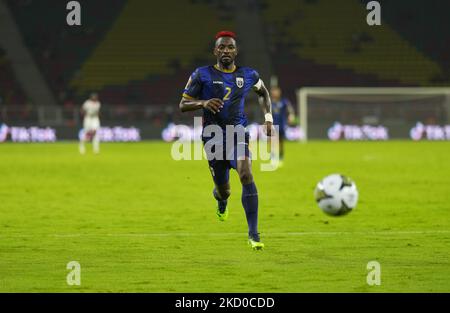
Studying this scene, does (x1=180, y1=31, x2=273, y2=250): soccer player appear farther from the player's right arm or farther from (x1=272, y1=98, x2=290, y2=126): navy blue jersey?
(x1=272, y1=98, x2=290, y2=126): navy blue jersey

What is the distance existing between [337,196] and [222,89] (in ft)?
5.91

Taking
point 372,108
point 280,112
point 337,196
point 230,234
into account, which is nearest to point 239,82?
point 337,196

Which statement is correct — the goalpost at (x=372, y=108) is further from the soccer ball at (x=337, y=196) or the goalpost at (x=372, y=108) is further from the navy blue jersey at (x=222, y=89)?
the soccer ball at (x=337, y=196)

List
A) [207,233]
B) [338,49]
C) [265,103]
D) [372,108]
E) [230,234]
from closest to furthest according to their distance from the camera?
1. [265,103]
2. [230,234]
3. [207,233]
4. [372,108]
5. [338,49]

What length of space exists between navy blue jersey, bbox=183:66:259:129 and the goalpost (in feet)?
104

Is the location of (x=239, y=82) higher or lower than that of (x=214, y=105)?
higher

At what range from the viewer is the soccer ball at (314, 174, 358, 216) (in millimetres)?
10539

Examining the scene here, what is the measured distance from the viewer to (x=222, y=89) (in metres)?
10.9

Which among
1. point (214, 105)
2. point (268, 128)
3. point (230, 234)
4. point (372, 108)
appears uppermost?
point (372, 108)

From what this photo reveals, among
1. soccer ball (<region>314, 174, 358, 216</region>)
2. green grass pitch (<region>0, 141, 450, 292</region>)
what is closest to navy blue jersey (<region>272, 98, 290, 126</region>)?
green grass pitch (<region>0, 141, 450, 292</region>)

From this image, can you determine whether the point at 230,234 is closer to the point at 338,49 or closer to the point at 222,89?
the point at 222,89

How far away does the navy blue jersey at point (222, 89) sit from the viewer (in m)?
10.9
